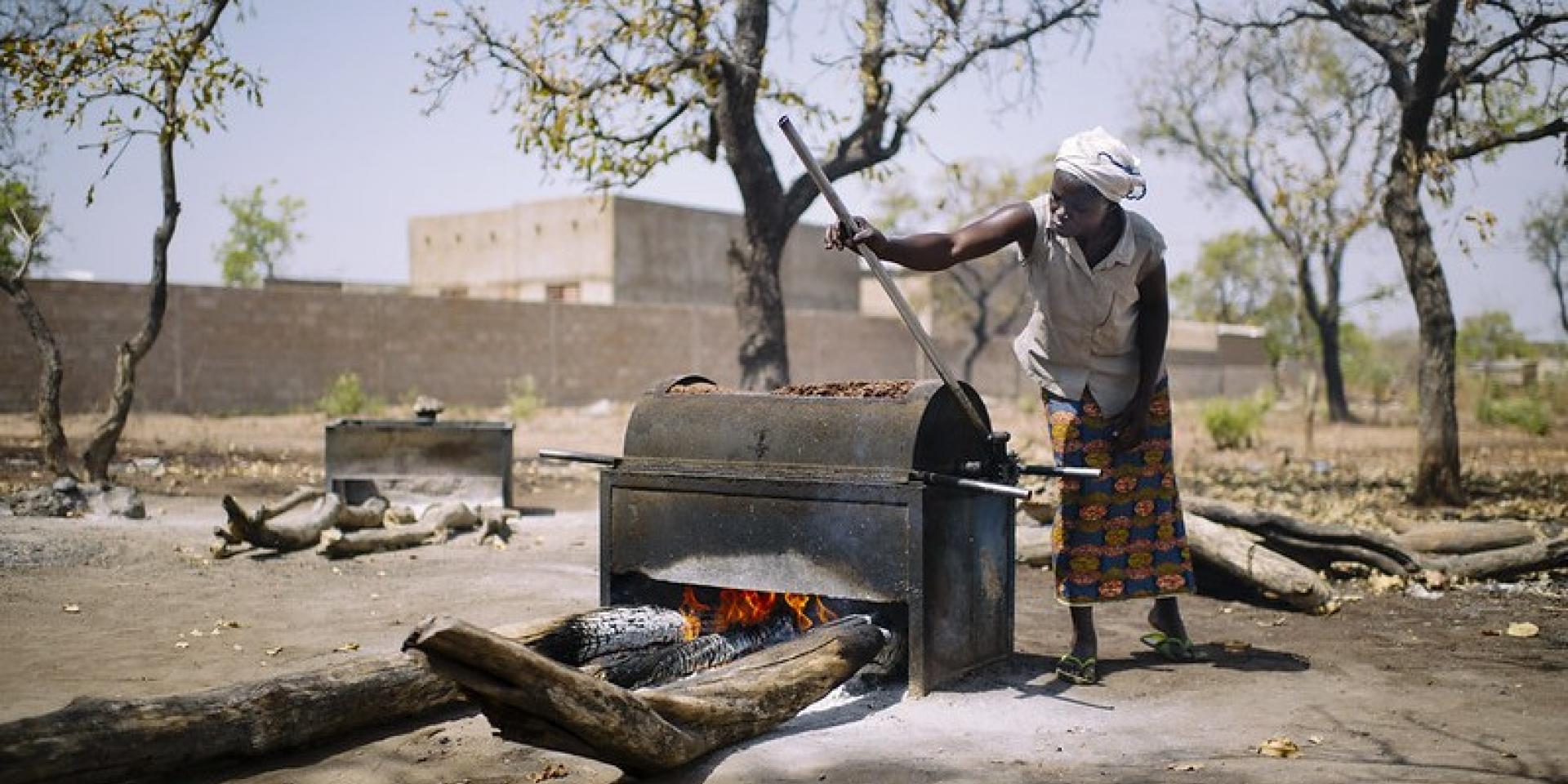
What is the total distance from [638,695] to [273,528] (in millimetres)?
5060

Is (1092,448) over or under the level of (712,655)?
over

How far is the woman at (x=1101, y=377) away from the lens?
5121 mm

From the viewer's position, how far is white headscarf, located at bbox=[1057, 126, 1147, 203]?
16.3 ft

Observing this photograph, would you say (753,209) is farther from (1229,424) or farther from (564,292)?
(564,292)

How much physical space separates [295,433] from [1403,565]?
16.4 m

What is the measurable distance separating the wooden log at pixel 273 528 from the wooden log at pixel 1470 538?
21.3 ft

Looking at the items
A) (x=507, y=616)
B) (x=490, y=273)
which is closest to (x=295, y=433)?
(x=507, y=616)

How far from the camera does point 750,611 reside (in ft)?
17.8

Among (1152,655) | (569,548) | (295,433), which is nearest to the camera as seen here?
(1152,655)

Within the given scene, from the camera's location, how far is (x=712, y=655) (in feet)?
16.4

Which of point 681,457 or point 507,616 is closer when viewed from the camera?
point 681,457

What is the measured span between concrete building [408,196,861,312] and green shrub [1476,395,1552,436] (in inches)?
832

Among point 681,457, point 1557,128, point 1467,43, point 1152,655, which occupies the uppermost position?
point 1467,43

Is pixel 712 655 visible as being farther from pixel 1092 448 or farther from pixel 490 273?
pixel 490 273
